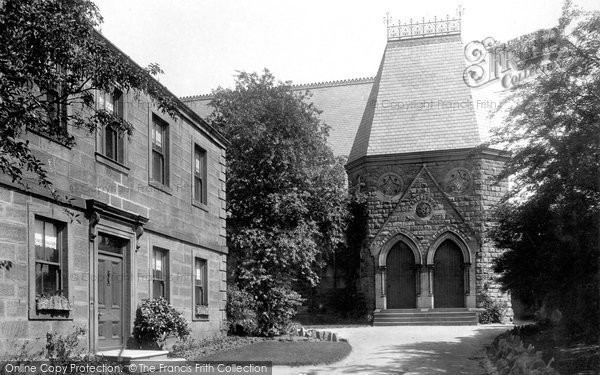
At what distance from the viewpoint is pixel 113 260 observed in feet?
45.5

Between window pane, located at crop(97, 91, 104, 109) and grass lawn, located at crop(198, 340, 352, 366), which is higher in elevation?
window pane, located at crop(97, 91, 104, 109)

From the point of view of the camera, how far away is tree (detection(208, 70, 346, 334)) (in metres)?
23.7

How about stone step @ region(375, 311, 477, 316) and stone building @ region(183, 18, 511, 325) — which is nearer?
stone step @ region(375, 311, 477, 316)

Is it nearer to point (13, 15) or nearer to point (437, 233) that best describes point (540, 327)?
point (437, 233)

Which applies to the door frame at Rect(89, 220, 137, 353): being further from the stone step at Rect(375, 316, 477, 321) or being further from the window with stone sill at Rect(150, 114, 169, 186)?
the stone step at Rect(375, 316, 477, 321)

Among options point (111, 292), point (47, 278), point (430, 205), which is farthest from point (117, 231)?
point (430, 205)

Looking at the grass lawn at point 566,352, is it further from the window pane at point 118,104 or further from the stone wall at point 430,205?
the stone wall at point 430,205

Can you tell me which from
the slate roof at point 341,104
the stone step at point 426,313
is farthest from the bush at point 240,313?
the slate roof at point 341,104

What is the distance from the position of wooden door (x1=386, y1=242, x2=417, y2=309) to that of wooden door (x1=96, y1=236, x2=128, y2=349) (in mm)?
17037

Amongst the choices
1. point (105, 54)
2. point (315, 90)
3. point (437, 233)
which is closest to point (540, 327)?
point (437, 233)

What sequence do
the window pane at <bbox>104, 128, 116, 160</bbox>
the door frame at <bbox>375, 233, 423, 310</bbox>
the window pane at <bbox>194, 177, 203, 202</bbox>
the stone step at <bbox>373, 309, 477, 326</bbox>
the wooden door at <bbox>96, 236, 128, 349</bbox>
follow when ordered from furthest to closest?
1. the door frame at <bbox>375, 233, 423, 310</bbox>
2. the stone step at <bbox>373, 309, 477, 326</bbox>
3. the window pane at <bbox>194, 177, 203, 202</bbox>
4. the window pane at <bbox>104, 128, 116, 160</bbox>
5. the wooden door at <bbox>96, 236, 128, 349</bbox>

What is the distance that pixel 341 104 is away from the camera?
40.9 m

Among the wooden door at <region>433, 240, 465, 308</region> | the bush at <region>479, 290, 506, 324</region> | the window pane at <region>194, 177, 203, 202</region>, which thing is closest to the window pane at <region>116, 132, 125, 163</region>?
the window pane at <region>194, 177, 203, 202</region>

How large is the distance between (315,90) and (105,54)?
34.5 metres
